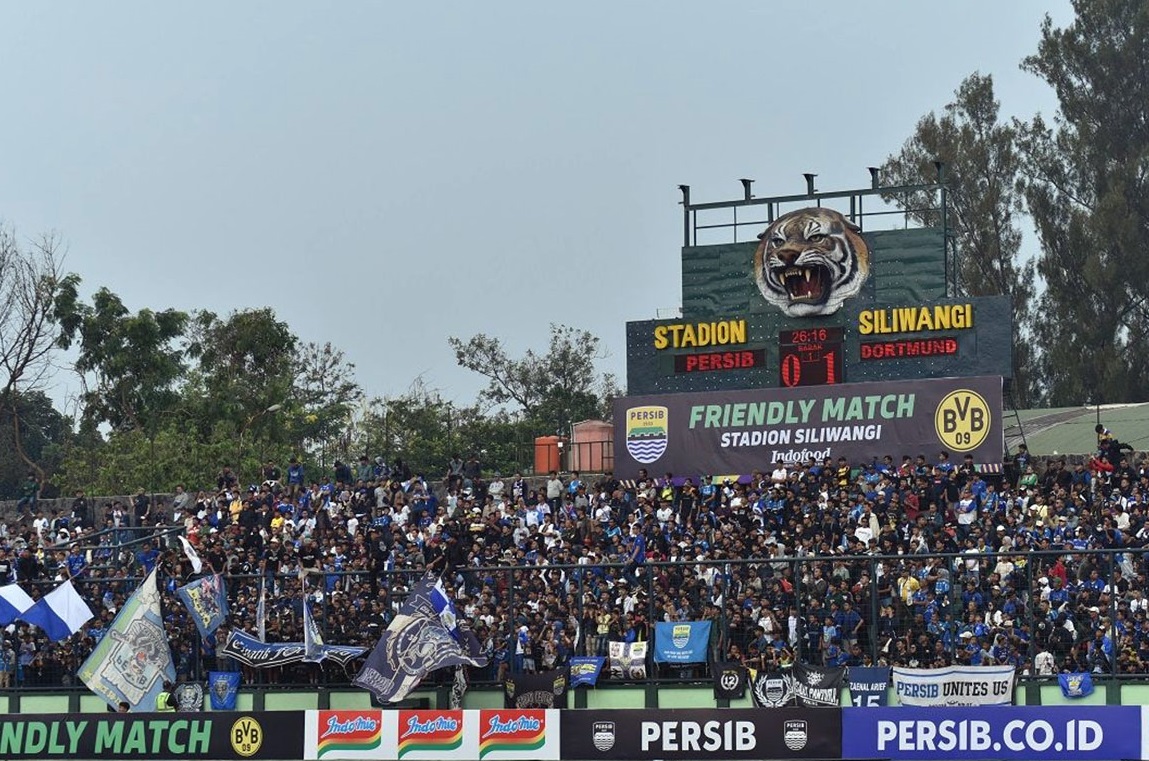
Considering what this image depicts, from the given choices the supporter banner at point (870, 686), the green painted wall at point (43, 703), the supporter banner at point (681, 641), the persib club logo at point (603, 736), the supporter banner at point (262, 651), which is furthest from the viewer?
the green painted wall at point (43, 703)

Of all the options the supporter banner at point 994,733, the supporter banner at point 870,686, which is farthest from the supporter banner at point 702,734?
the supporter banner at point 870,686

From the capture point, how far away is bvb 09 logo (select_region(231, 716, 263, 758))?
31.5 meters

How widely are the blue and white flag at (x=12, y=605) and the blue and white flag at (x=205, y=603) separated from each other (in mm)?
3184

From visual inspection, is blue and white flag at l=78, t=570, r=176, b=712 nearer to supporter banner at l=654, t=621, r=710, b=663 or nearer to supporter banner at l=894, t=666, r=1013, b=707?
supporter banner at l=654, t=621, r=710, b=663

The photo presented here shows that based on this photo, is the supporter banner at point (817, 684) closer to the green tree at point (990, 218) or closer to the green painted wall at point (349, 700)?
the green painted wall at point (349, 700)

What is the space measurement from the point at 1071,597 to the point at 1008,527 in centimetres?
369

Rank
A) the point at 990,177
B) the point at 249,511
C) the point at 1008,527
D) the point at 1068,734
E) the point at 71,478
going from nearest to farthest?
1. the point at 1068,734
2. the point at 1008,527
3. the point at 249,511
4. the point at 71,478
5. the point at 990,177

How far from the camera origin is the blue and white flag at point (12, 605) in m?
36.2

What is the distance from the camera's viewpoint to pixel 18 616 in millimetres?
36125

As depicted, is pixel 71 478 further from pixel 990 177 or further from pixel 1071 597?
pixel 1071 597

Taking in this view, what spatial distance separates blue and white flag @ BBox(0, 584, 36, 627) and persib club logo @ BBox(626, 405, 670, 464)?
14138mm

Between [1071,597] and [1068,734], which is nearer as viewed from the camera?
[1068,734]

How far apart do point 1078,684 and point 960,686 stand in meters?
1.90

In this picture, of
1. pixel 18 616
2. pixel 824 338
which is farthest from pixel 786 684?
pixel 18 616
